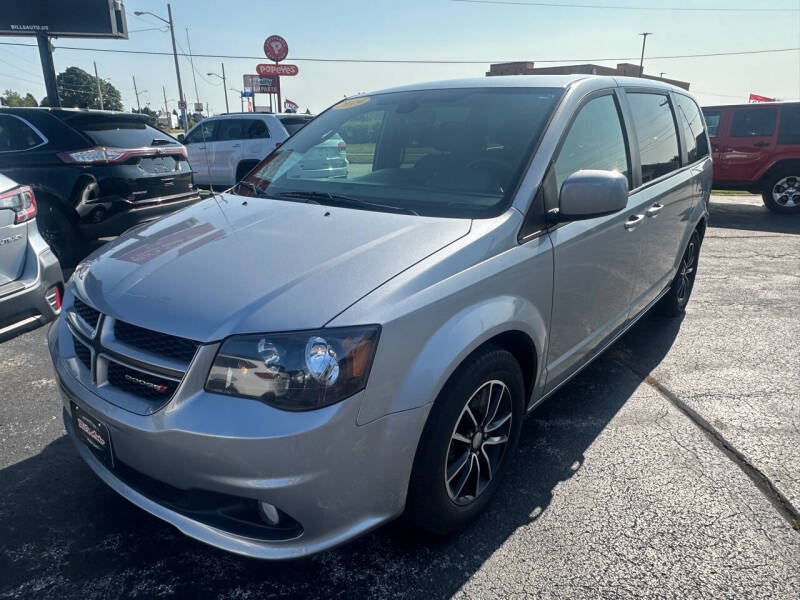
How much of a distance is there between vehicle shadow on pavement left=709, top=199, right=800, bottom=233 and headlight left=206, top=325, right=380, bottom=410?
9.69 meters

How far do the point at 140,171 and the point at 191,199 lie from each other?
789mm

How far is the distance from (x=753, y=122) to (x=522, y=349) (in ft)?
36.0

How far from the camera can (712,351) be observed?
168 inches

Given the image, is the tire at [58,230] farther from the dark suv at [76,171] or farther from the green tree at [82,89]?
the green tree at [82,89]

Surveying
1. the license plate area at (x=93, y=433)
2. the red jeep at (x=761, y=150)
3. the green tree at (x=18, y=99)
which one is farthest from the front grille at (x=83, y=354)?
the green tree at (x=18, y=99)

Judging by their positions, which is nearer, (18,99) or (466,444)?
(466,444)

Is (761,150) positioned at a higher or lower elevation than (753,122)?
lower

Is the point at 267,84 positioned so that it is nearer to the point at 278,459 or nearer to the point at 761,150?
the point at 761,150

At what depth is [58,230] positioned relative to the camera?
18.8ft

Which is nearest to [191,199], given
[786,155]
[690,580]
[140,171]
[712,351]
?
[140,171]

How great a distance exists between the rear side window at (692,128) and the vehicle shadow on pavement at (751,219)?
5471mm

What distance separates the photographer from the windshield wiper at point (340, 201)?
2477mm

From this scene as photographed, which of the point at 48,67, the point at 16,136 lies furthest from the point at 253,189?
the point at 48,67

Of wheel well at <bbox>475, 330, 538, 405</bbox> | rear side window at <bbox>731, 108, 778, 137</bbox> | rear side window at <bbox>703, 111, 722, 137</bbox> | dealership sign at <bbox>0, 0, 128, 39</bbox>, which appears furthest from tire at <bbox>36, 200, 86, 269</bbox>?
rear side window at <bbox>731, 108, 778, 137</bbox>
